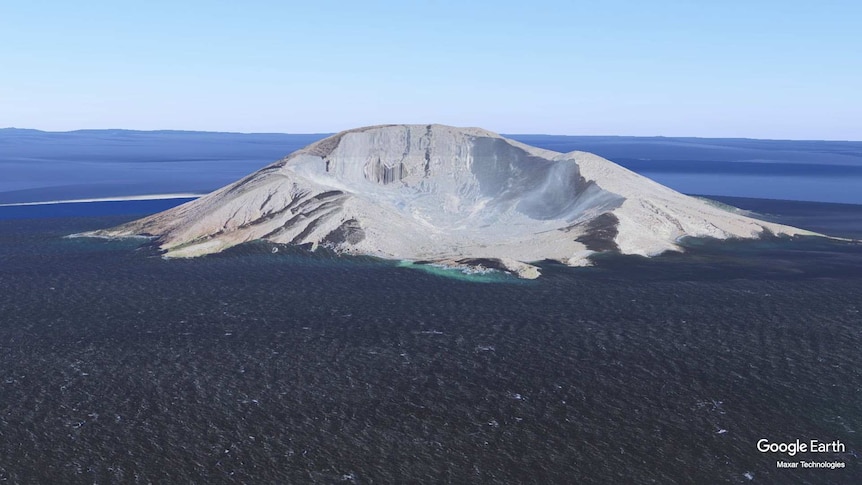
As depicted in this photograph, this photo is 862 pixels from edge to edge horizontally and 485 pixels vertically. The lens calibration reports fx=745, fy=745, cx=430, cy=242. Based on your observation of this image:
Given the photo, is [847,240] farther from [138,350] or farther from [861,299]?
[138,350]

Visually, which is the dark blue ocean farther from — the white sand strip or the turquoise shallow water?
the white sand strip

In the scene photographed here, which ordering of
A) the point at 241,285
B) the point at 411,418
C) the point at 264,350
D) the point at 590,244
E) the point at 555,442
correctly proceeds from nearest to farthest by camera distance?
the point at 555,442, the point at 411,418, the point at 264,350, the point at 241,285, the point at 590,244

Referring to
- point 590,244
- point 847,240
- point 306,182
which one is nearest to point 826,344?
point 590,244

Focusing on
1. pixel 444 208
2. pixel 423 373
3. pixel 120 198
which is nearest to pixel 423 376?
pixel 423 373

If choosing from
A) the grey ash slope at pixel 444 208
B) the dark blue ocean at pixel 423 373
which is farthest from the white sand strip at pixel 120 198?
the dark blue ocean at pixel 423 373

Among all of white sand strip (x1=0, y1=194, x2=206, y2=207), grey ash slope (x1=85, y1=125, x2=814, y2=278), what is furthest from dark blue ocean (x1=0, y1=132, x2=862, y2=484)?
white sand strip (x1=0, y1=194, x2=206, y2=207)

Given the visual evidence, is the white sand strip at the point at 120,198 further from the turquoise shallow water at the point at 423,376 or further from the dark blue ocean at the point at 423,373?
the turquoise shallow water at the point at 423,376
